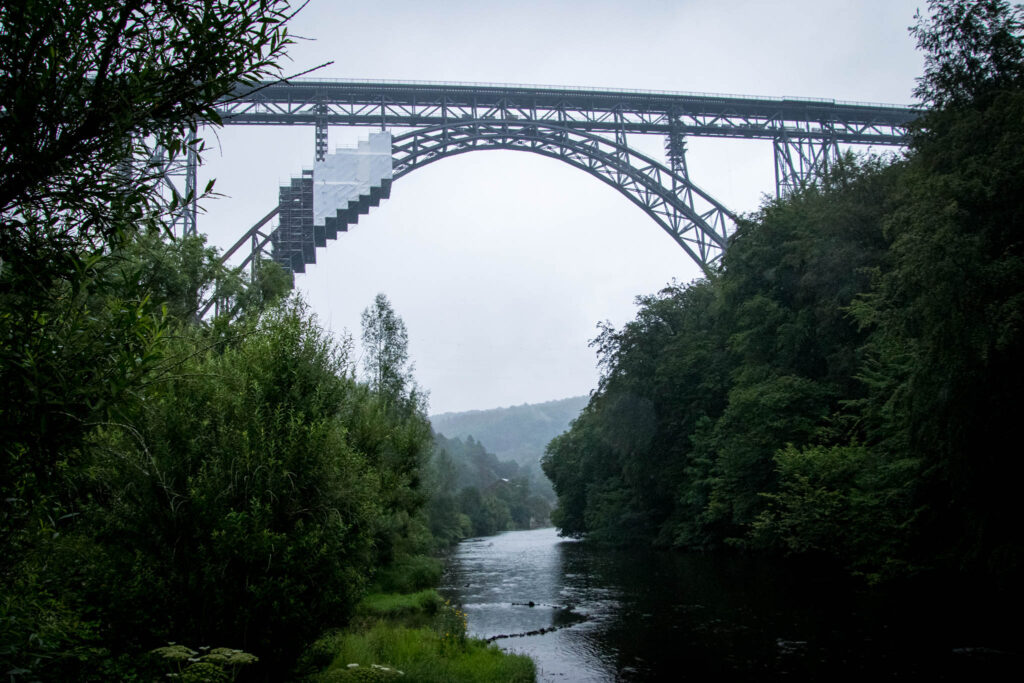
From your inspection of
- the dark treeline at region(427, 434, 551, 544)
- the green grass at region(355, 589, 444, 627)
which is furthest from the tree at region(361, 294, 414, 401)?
the green grass at region(355, 589, 444, 627)

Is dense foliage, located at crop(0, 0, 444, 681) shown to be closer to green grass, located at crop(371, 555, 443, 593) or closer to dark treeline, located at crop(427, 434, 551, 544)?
green grass, located at crop(371, 555, 443, 593)

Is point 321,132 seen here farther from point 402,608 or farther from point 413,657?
point 413,657

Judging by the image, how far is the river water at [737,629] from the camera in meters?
13.4

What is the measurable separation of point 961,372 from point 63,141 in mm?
16402

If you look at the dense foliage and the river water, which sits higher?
the dense foliage

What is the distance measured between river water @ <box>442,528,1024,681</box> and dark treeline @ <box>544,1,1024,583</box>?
199 cm

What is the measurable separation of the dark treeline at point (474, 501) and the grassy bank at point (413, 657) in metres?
19.7

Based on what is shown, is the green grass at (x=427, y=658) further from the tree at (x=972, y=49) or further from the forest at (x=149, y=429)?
the tree at (x=972, y=49)

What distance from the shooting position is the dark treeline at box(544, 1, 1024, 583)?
15516 millimetres

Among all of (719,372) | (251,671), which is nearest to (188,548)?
(251,671)

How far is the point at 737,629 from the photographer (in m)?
17.3

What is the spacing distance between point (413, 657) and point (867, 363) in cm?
1978

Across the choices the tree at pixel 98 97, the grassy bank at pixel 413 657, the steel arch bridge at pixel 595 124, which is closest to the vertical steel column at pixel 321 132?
the steel arch bridge at pixel 595 124

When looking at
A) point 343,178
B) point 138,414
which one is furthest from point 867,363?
point 138,414
